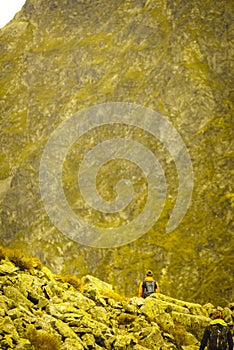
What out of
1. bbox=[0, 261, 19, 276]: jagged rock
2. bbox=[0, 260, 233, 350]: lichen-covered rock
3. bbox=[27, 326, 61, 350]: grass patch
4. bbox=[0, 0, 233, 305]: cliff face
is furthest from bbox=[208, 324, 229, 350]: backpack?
bbox=[0, 0, 233, 305]: cliff face

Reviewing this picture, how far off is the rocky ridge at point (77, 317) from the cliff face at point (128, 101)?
68855 mm

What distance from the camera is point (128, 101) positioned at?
138625 mm

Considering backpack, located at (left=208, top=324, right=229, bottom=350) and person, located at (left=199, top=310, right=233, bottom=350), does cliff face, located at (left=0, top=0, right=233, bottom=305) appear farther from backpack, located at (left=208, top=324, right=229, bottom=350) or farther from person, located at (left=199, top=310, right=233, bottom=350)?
backpack, located at (left=208, top=324, right=229, bottom=350)

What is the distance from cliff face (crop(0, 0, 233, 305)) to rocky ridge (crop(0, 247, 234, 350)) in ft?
226

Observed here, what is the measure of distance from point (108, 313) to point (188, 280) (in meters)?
77.1

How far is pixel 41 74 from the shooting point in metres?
171

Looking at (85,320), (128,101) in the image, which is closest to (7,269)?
(85,320)

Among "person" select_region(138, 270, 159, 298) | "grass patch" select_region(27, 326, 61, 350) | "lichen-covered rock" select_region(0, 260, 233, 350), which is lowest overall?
"grass patch" select_region(27, 326, 61, 350)

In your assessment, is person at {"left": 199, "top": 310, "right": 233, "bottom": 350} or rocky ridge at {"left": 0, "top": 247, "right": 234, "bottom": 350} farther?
person at {"left": 199, "top": 310, "right": 233, "bottom": 350}

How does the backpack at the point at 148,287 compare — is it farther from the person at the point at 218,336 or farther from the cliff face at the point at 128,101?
the cliff face at the point at 128,101

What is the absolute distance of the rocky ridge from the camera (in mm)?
16375

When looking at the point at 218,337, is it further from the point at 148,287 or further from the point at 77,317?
the point at 148,287

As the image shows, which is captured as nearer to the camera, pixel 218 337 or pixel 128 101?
pixel 218 337

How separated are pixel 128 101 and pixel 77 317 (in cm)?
12235
